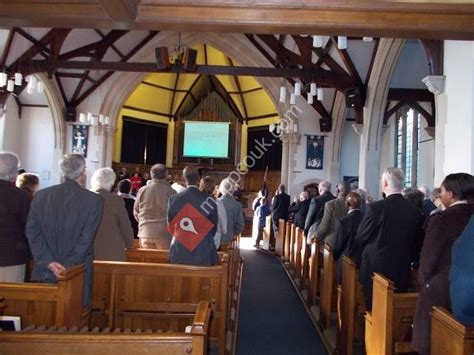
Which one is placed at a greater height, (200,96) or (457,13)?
(200,96)

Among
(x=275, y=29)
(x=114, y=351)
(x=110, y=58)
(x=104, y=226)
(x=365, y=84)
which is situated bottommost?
(x=114, y=351)

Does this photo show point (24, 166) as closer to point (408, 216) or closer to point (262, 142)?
point (262, 142)

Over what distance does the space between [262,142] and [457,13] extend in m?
13.2

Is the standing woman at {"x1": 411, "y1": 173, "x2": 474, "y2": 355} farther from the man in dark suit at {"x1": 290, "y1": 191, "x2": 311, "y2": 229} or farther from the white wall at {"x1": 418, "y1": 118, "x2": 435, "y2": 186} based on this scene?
the white wall at {"x1": 418, "y1": 118, "x2": 435, "y2": 186}

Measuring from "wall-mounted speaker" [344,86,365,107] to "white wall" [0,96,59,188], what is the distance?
8320mm

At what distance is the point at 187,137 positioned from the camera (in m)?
16.9

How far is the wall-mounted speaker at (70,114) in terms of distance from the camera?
1345cm

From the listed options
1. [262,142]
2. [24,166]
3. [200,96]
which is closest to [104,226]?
[24,166]

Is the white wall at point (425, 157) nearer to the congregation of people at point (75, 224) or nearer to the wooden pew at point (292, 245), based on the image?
the wooden pew at point (292, 245)

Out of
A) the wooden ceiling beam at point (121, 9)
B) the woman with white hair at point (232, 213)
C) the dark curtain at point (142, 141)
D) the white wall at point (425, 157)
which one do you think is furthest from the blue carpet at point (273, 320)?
the dark curtain at point (142, 141)

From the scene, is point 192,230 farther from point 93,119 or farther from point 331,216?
point 93,119

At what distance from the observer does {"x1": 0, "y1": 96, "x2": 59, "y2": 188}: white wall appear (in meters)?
14.1

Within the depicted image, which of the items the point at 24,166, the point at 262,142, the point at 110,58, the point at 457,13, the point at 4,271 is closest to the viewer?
the point at 4,271

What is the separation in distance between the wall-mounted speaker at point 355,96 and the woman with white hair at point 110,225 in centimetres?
754
